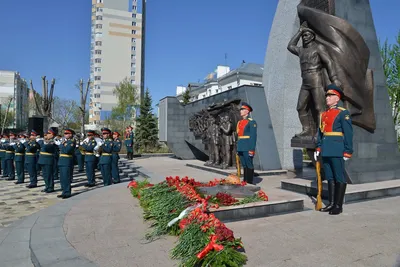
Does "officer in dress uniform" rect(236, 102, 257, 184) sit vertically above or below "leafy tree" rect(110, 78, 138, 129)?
below

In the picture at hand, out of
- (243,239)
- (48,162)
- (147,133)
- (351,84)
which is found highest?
(351,84)

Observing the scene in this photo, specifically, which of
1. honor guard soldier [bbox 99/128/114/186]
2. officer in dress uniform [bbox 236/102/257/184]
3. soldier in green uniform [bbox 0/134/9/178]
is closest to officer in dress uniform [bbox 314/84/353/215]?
officer in dress uniform [bbox 236/102/257/184]

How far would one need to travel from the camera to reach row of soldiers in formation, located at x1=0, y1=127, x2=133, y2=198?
694 centimetres

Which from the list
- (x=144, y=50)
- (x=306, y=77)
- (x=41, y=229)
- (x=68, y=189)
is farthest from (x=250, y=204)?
(x=144, y=50)

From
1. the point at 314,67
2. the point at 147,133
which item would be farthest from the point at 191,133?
the point at 147,133

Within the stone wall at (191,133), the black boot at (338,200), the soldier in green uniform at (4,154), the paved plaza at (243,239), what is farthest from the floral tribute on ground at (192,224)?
the soldier in green uniform at (4,154)

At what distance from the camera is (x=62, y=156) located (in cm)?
694

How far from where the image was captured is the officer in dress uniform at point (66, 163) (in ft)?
22.0

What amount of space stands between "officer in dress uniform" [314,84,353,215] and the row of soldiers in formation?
18.3 feet

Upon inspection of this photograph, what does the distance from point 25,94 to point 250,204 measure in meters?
92.3

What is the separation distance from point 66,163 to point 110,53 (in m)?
52.9

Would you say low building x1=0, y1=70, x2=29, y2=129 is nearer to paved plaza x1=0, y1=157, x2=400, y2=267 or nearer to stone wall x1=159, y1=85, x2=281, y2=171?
stone wall x1=159, y1=85, x2=281, y2=171

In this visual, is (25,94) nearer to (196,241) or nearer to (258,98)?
(258,98)

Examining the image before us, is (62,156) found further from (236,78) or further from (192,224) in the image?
(236,78)
